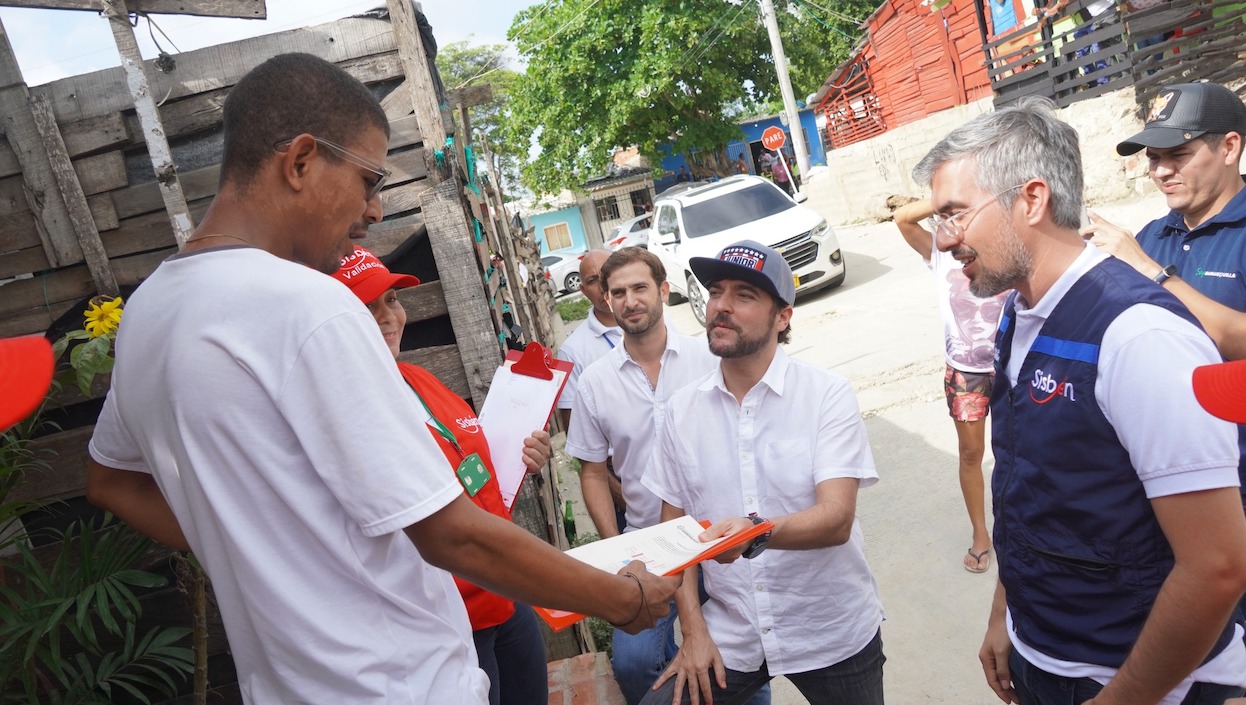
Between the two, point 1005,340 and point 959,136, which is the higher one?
point 959,136

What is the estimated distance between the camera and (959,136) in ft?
6.33

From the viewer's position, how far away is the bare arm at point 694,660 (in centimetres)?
226

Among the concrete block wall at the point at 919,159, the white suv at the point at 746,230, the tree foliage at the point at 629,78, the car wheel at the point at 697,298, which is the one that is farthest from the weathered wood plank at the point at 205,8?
the tree foliage at the point at 629,78

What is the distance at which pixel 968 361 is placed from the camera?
12.7 ft

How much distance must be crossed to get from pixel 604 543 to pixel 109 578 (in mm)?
1815

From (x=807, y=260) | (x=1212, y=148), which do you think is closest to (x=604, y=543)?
(x=1212, y=148)

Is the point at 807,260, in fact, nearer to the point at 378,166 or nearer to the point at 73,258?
the point at 73,258

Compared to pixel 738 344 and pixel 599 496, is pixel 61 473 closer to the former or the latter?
pixel 599 496

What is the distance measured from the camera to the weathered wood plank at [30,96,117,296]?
3.16 metres

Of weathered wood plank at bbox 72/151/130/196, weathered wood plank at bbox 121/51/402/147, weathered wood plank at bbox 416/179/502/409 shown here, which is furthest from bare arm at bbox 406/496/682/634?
weathered wood plank at bbox 72/151/130/196

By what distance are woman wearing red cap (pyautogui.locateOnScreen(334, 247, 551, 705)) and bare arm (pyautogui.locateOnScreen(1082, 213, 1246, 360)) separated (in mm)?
1852

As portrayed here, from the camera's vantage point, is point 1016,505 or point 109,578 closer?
point 1016,505

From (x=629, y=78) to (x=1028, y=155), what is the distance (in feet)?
79.2

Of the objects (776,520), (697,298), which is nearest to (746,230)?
(697,298)
